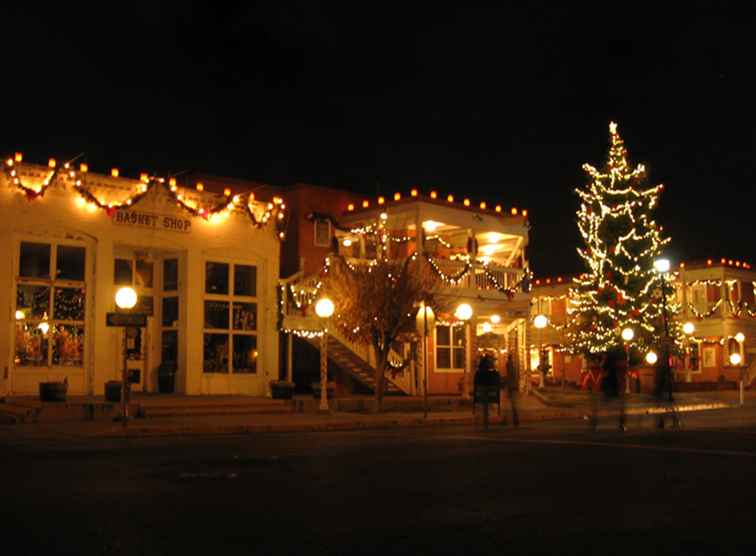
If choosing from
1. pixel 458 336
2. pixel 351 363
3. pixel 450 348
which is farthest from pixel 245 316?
pixel 458 336

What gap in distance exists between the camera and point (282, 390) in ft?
92.4

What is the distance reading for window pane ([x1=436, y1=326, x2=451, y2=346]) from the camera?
3531 cm

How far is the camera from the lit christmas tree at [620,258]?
45594 millimetres

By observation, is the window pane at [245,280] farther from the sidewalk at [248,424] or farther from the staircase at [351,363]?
the sidewalk at [248,424]

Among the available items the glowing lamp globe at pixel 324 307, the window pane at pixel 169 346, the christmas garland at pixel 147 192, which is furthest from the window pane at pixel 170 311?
the glowing lamp globe at pixel 324 307

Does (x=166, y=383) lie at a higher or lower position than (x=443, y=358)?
lower

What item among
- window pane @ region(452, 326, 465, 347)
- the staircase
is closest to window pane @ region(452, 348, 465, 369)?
window pane @ region(452, 326, 465, 347)

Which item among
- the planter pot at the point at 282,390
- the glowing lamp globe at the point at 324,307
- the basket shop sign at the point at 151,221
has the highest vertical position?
the basket shop sign at the point at 151,221

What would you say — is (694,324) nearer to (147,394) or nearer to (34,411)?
(147,394)

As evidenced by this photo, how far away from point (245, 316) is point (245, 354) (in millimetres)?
1171

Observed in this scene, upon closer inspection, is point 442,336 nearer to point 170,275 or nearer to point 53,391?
point 170,275

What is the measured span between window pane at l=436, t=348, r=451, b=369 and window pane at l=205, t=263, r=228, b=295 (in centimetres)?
928

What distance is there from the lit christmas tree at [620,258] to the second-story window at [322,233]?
55.6 feet

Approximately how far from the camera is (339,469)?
12.1 m
